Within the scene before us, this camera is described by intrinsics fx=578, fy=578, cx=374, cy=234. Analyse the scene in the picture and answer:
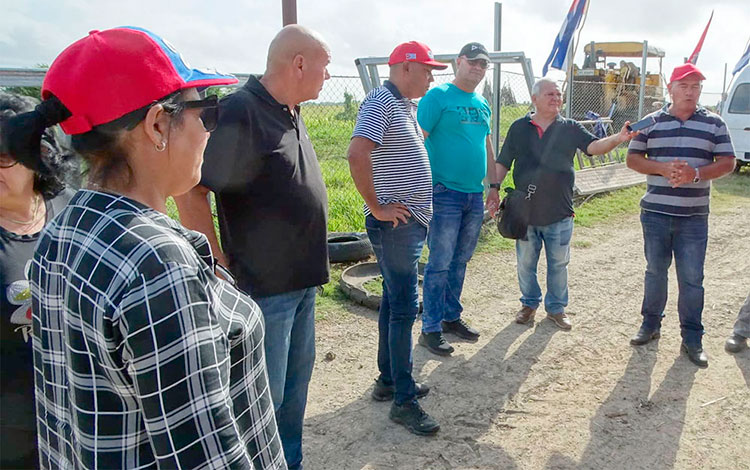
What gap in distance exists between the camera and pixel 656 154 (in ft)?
13.8

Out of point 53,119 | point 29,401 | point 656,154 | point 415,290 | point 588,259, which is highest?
point 53,119

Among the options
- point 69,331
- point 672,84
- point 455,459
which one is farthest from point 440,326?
point 69,331

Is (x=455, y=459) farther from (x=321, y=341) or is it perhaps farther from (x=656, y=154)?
(x=656, y=154)

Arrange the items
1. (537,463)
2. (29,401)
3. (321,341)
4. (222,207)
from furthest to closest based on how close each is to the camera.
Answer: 1. (321,341)
2. (537,463)
3. (222,207)
4. (29,401)

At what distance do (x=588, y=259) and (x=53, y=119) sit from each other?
20.9 feet

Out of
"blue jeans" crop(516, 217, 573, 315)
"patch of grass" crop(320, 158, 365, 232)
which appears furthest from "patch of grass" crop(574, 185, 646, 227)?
"blue jeans" crop(516, 217, 573, 315)

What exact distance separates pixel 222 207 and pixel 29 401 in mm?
954

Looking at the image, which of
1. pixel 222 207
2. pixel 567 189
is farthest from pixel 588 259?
pixel 222 207

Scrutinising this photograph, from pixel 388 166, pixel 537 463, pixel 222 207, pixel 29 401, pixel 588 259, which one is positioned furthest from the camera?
pixel 588 259

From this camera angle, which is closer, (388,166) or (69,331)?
(69,331)

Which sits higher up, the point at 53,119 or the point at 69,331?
the point at 53,119

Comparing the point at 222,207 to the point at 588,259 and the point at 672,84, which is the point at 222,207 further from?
the point at 588,259

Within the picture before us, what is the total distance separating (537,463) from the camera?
297cm

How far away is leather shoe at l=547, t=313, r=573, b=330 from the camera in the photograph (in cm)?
470
